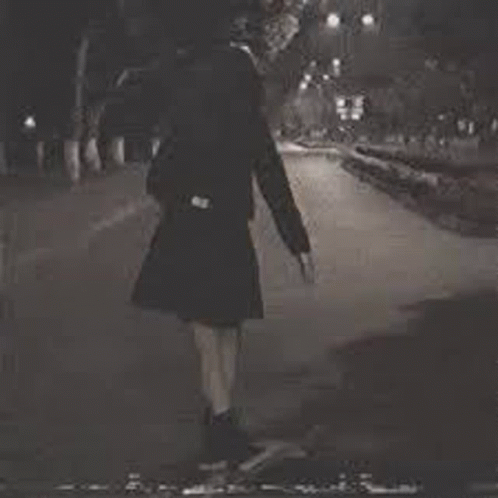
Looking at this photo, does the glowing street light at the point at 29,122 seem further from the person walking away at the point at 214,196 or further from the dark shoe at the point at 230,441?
the dark shoe at the point at 230,441

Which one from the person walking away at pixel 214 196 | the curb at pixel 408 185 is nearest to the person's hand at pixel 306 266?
the person walking away at pixel 214 196

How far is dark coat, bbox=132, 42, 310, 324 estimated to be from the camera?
17.7 ft

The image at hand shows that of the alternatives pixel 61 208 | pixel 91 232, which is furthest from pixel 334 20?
pixel 91 232

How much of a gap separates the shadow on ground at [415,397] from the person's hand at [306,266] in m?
0.69

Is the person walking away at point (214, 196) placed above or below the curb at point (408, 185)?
above

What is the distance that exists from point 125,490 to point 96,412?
60cm

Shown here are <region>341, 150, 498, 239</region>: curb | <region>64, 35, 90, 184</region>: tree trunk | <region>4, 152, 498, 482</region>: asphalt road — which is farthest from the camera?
<region>341, 150, 498, 239</region>: curb

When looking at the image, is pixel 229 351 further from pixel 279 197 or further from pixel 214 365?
pixel 279 197

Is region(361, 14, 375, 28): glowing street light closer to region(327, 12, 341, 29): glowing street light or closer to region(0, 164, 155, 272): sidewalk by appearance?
region(327, 12, 341, 29): glowing street light

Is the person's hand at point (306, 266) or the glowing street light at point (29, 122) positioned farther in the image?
the glowing street light at point (29, 122)

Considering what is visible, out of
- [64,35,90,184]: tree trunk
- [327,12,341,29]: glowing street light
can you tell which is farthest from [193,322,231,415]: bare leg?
[327,12,341,29]: glowing street light

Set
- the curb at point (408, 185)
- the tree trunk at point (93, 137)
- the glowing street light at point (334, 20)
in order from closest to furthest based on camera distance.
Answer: the tree trunk at point (93, 137) → the glowing street light at point (334, 20) → the curb at point (408, 185)

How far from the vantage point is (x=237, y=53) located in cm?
541

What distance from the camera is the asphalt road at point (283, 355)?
5.64 m
